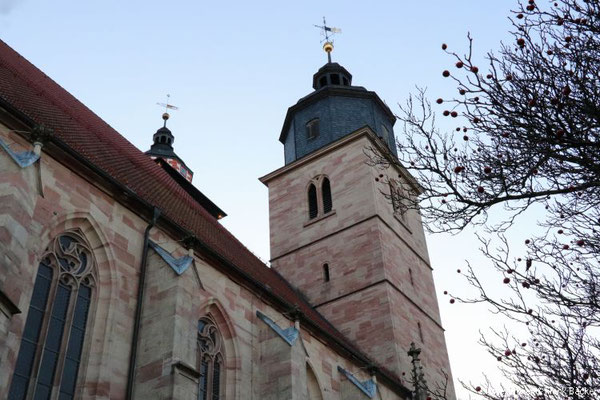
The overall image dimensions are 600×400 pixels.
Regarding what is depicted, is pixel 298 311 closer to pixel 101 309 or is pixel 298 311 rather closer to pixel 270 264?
pixel 101 309

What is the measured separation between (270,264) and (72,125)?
1098 centimetres

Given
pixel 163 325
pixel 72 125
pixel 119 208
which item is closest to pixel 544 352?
pixel 163 325

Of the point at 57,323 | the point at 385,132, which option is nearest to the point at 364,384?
the point at 57,323

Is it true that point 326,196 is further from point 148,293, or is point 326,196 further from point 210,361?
point 148,293

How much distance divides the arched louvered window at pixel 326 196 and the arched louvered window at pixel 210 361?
11.0 m

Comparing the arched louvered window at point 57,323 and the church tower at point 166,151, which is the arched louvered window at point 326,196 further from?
the arched louvered window at point 57,323

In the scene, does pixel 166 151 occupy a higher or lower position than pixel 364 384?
higher

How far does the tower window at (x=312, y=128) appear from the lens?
24348 mm

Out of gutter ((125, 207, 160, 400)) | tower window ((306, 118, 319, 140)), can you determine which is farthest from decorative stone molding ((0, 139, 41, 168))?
tower window ((306, 118, 319, 140))

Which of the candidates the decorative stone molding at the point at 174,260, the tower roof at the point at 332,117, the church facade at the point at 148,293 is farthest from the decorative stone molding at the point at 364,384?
the tower roof at the point at 332,117

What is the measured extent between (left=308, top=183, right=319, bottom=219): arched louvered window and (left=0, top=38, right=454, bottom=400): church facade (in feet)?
6.35

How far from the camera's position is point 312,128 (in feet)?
80.6

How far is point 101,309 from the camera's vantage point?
31.3ft

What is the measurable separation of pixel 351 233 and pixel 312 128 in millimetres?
5207
